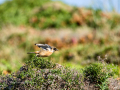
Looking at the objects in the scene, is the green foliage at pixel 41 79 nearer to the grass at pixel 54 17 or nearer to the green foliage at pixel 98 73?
the green foliage at pixel 98 73

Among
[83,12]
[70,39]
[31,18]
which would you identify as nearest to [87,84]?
[70,39]

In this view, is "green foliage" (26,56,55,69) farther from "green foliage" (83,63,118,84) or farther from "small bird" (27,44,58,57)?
"green foliage" (83,63,118,84)

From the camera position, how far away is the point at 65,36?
566 inches

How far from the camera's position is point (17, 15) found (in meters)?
19.9

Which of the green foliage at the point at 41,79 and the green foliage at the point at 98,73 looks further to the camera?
the green foliage at the point at 98,73

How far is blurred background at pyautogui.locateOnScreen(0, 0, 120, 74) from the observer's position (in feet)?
34.4

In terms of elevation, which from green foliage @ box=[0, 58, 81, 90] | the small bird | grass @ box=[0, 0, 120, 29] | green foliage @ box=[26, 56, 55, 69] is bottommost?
green foliage @ box=[0, 58, 81, 90]

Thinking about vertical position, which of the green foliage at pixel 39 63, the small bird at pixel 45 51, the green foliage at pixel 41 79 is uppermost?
the small bird at pixel 45 51

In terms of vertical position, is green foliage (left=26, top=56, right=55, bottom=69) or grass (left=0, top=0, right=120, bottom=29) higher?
grass (left=0, top=0, right=120, bottom=29)

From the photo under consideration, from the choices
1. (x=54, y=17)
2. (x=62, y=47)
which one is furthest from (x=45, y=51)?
(x=54, y=17)

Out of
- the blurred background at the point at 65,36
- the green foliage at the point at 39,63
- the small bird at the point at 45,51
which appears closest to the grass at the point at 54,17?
the blurred background at the point at 65,36

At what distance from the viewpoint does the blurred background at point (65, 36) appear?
10477 mm

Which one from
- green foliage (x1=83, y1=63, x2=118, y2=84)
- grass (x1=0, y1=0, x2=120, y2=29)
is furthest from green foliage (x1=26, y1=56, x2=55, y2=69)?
grass (x1=0, y1=0, x2=120, y2=29)

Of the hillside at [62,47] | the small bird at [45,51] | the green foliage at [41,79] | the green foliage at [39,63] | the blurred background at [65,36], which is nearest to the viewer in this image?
the green foliage at [41,79]
